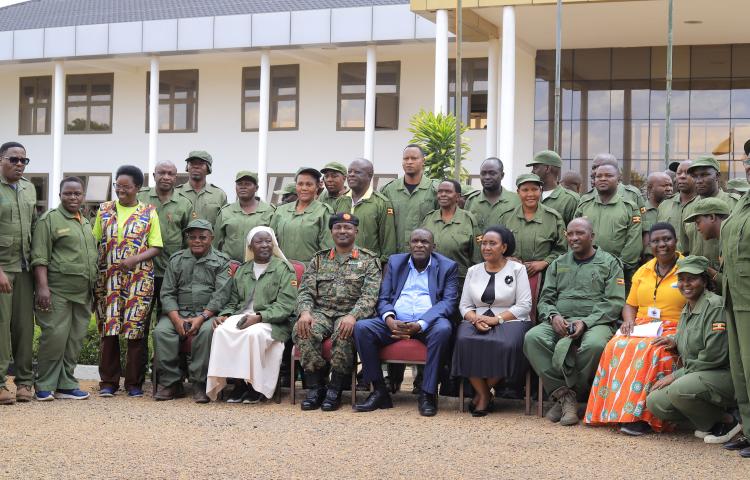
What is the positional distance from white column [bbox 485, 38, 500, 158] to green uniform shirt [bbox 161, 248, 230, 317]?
15.0 metres

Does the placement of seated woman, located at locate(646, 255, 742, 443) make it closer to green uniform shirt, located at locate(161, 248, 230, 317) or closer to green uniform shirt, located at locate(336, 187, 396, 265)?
green uniform shirt, located at locate(336, 187, 396, 265)

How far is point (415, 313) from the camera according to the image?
27.4 feet

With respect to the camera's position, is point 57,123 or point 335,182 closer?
point 335,182

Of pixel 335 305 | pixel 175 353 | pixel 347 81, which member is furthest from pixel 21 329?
pixel 347 81

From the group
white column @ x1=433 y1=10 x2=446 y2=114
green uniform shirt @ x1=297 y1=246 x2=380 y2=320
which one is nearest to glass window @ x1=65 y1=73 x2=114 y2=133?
white column @ x1=433 y1=10 x2=446 y2=114

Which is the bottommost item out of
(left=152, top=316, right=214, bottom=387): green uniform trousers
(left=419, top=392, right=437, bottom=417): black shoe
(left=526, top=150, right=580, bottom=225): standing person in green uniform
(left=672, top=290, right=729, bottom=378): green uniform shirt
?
(left=419, top=392, right=437, bottom=417): black shoe

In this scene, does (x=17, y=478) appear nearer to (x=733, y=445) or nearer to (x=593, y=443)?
(x=593, y=443)

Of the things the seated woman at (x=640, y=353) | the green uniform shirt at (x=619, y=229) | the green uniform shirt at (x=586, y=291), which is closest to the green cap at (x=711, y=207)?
the seated woman at (x=640, y=353)

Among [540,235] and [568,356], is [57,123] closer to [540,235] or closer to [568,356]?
[540,235]

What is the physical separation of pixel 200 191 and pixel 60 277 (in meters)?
1.75

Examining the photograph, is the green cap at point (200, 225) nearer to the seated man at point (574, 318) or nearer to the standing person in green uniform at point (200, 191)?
the standing person in green uniform at point (200, 191)

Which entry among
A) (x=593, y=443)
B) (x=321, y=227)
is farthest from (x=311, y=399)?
(x=593, y=443)

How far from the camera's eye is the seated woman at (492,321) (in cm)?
786

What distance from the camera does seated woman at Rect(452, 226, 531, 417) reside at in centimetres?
786
